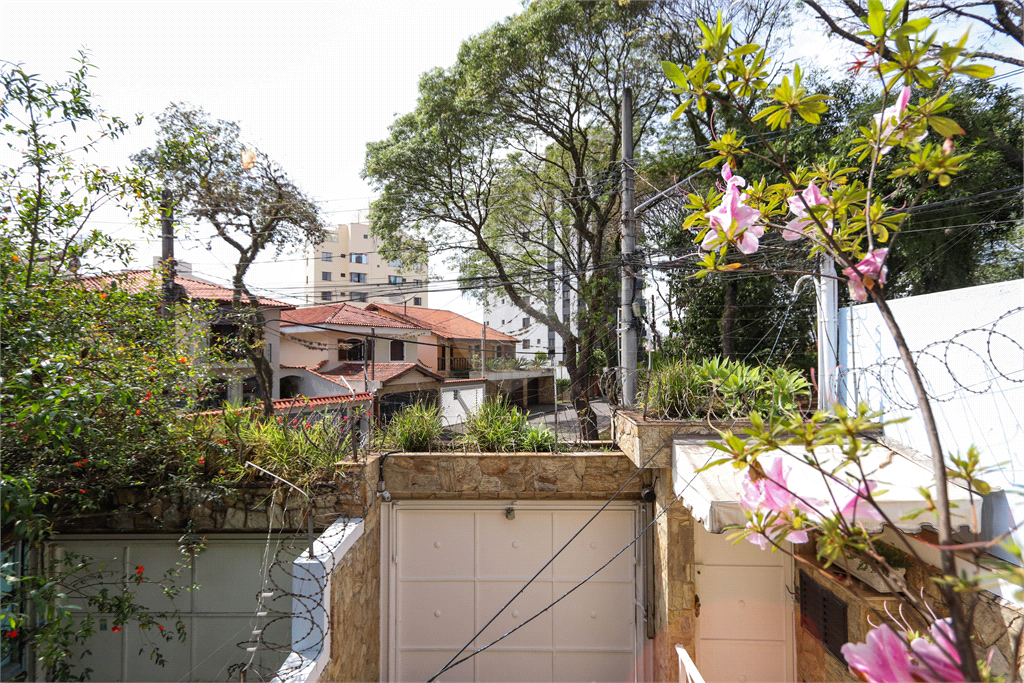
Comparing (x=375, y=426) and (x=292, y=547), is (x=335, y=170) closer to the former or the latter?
(x=375, y=426)

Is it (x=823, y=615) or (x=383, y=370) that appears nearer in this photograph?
(x=823, y=615)

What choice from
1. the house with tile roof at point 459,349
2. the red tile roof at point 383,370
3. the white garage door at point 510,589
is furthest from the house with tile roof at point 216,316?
the house with tile roof at point 459,349

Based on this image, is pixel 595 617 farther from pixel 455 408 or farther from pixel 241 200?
pixel 241 200

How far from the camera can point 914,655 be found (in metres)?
1.08

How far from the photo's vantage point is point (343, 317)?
22234 millimetres

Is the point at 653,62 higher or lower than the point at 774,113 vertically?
higher

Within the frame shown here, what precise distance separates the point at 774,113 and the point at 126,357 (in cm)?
583

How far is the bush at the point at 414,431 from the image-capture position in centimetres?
593

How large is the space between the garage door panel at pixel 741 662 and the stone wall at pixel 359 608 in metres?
3.62

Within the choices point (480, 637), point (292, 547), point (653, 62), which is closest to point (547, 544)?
point (480, 637)

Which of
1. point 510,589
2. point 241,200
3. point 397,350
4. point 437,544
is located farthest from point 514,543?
point 397,350

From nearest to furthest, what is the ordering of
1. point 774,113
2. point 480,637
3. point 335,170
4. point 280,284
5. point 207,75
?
point 774,113 < point 207,75 < point 480,637 < point 335,170 < point 280,284

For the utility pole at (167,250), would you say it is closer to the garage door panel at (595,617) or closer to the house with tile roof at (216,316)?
the house with tile roof at (216,316)

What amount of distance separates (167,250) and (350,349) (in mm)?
14240
